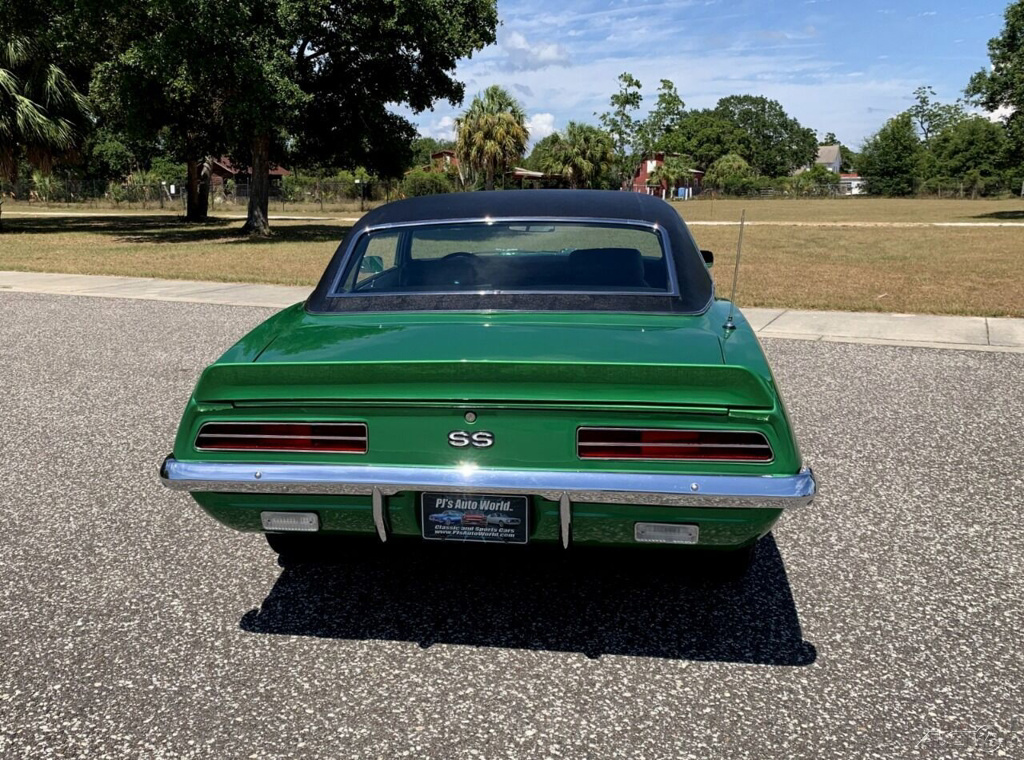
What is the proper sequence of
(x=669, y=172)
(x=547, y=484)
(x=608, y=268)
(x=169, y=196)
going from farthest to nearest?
1. (x=669, y=172)
2. (x=169, y=196)
3. (x=608, y=268)
4. (x=547, y=484)

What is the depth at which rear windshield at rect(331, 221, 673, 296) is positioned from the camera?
12.0 ft

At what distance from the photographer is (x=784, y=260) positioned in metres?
17.7

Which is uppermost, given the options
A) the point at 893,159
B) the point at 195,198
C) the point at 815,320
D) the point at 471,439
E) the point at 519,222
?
the point at 893,159

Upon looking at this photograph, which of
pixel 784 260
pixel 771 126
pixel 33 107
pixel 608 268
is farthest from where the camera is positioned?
pixel 771 126

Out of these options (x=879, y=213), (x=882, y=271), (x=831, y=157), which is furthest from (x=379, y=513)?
(x=831, y=157)

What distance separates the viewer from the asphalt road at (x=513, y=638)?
2506 mm

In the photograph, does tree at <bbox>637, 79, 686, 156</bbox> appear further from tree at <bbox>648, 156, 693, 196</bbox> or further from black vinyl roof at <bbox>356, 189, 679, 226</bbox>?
black vinyl roof at <bbox>356, 189, 679, 226</bbox>

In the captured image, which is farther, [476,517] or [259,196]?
[259,196]

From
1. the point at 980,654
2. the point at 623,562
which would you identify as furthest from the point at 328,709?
the point at 980,654

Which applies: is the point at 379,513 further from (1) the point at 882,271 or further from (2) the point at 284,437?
(1) the point at 882,271

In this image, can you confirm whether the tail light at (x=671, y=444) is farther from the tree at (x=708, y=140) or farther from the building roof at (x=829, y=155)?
the building roof at (x=829, y=155)

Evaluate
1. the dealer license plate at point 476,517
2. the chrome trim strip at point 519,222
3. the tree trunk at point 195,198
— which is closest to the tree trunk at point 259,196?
the tree trunk at point 195,198

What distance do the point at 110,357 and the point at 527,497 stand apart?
6.57m

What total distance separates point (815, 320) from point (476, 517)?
8.20m
